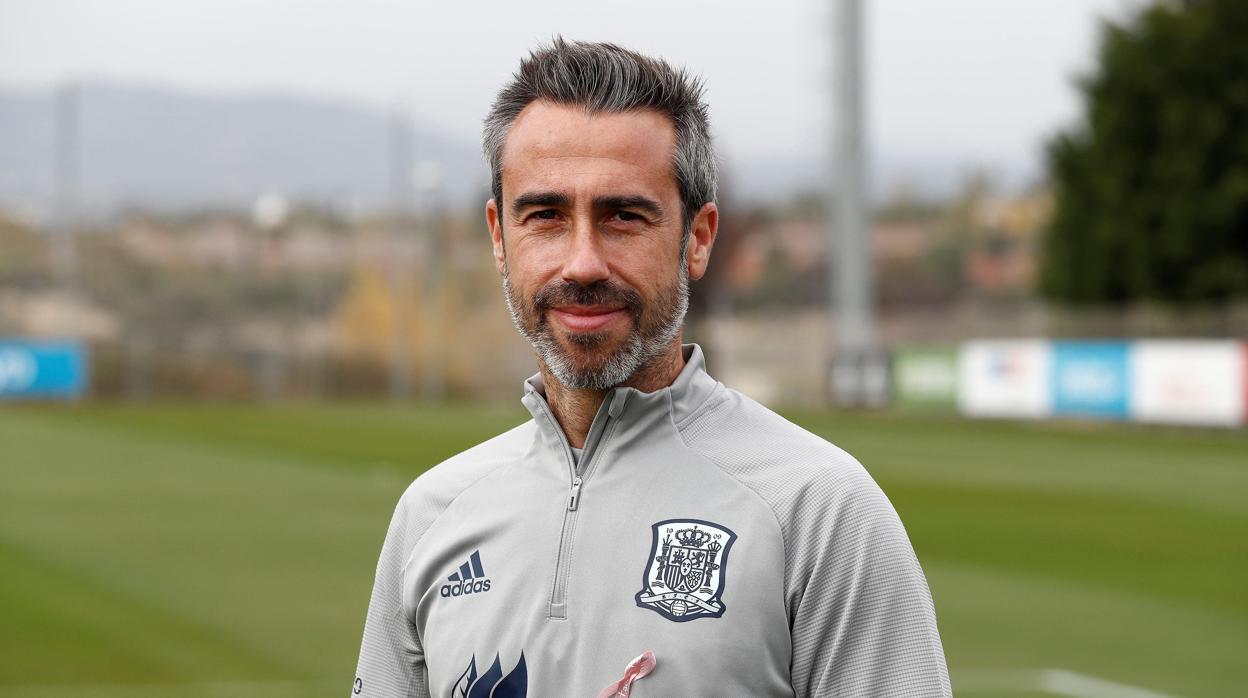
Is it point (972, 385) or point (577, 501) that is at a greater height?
point (577, 501)

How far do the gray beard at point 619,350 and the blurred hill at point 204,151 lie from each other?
2083 inches

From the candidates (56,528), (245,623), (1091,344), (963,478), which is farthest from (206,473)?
(1091,344)

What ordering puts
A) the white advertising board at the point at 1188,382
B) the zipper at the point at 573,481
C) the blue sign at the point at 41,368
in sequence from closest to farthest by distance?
1. the zipper at the point at 573,481
2. the white advertising board at the point at 1188,382
3. the blue sign at the point at 41,368

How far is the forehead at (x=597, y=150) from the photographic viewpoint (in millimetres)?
2199

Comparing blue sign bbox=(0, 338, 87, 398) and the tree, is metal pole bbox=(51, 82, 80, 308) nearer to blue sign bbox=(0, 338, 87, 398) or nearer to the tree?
blue sign bbox=(0, 338, 87, 398)

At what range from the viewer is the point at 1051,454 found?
78.6 ft

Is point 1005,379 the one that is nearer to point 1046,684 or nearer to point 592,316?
point 1046,684

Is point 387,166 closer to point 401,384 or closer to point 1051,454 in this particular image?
point 401,384

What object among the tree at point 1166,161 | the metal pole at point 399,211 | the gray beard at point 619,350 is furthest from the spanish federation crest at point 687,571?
the metal pole at point 399,211

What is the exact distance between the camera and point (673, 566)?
7.12ft

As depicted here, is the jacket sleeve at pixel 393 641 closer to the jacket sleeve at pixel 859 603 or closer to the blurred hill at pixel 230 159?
the jacket sleeve at pixel 859 603

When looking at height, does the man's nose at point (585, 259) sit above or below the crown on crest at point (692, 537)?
above

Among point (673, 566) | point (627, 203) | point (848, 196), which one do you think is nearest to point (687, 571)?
point (673, 566)

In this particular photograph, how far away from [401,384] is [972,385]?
24038 millimetres
